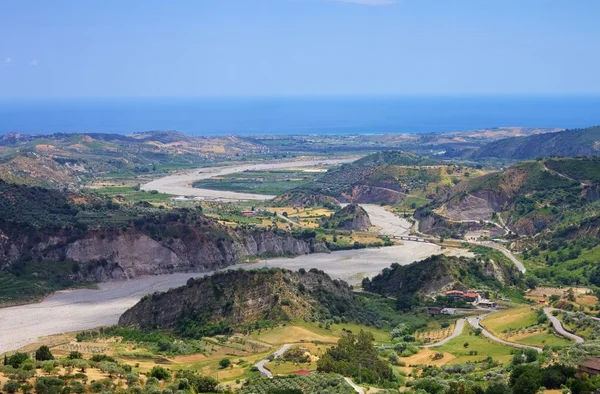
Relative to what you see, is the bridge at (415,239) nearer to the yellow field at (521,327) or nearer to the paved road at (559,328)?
the yellow field at (521,327)

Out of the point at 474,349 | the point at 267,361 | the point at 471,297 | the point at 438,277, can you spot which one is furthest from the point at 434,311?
the point at 267,361

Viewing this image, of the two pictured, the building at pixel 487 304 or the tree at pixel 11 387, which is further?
the building at pixel 487 304

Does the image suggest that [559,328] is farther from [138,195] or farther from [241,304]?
[138,195]

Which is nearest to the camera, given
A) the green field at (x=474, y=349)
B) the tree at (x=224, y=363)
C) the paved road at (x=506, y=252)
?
the tree at (x=224, y=363)

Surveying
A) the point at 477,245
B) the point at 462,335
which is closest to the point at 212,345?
the point at 462,335

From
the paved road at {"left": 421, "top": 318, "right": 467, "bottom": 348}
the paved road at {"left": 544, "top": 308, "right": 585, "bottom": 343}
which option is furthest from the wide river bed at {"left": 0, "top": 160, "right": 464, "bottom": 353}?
the paved road at {"left": 544, "top": 308, "right": 585, "bottom": 343}

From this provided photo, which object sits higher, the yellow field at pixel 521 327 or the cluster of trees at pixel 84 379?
the cluster of trees at pixel 84 379

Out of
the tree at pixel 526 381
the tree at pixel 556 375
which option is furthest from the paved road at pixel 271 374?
the tree at pixel 556 375
